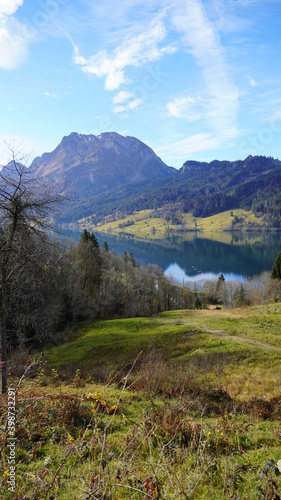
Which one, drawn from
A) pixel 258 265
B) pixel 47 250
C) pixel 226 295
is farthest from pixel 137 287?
pixel 258 265

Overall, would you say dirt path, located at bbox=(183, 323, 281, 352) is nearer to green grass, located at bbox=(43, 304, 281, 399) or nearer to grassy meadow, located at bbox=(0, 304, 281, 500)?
green grass, located at bbox=(43, 304, 281, 399)

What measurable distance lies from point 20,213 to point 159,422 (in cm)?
759

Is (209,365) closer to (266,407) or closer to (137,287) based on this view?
(266,407)

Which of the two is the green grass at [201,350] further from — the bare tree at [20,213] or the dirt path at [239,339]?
the bare tree at [20,213]

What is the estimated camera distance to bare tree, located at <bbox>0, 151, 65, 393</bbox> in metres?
9.31

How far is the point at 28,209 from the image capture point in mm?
9789

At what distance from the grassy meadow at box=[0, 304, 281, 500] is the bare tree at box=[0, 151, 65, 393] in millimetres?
3526

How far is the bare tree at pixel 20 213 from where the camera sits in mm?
9312

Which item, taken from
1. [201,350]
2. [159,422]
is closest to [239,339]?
[201,350]

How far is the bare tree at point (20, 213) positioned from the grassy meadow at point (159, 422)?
353 cm

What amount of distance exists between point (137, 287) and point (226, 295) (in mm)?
40791

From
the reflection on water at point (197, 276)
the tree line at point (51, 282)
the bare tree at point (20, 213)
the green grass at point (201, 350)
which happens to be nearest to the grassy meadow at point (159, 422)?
the green grass at point (201, 350)

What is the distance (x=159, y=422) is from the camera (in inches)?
262

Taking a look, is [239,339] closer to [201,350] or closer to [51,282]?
[201,350]
